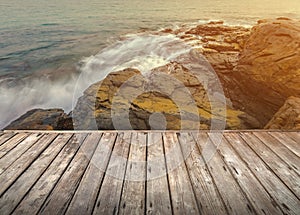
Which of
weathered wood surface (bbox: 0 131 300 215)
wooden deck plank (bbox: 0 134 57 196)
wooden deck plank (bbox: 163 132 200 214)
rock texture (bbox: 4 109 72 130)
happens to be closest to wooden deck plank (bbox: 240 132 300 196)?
weathered wood surface (bbox: 0 131 300 215)

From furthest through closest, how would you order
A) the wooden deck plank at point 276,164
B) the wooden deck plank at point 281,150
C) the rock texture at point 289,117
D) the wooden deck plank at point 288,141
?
1. the rock texture at point 289,117
2. the wooden deck plank at point 288,141
3. the wooden deck plank at point 281,150
4. the wooden deck plank at point 276,164

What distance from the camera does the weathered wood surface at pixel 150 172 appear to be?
2.36m

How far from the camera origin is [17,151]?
3.46m

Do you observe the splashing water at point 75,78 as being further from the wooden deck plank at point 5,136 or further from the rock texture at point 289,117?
the rock texture at point 289,117

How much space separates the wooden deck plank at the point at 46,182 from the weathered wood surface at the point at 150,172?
1 centimetres

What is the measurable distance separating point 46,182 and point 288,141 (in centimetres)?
368

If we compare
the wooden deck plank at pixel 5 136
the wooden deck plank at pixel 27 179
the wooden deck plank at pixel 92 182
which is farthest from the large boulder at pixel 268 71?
the wooden deck plank at pixel 5 136

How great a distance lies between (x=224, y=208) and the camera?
231 cm

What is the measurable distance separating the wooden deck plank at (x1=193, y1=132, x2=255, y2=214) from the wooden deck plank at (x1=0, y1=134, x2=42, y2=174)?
2713 mm

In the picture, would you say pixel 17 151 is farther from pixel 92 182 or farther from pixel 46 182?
pixel 92 182

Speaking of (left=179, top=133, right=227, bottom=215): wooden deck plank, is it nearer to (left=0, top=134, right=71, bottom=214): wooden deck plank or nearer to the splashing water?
(left=0, top=134, right=71, bottom=214): wooden deck plank

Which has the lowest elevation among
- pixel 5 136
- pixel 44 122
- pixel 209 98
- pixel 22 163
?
pixel 44 122

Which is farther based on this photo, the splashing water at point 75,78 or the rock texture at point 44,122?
the splashing water at point 75,78

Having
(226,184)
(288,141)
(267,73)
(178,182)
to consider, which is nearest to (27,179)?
(178,182)
